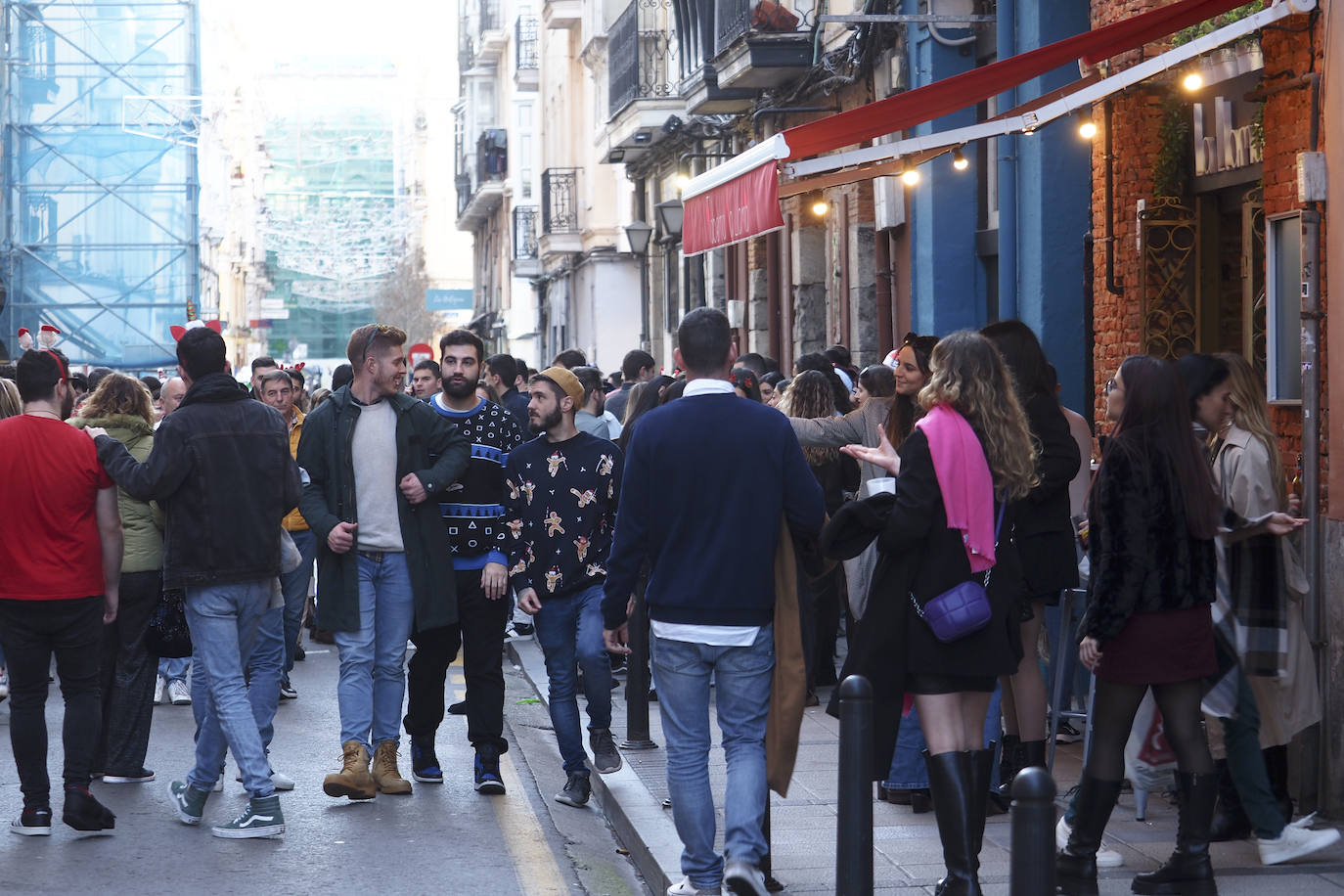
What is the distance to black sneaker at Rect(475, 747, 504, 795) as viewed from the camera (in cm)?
877

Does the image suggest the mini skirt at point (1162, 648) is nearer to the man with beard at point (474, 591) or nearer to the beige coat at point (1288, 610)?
the beige coat at point (1288, 610)

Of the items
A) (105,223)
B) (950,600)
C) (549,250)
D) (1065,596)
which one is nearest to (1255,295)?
(1065,596)

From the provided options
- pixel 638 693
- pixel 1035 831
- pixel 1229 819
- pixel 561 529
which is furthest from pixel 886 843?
pixel 1035 831

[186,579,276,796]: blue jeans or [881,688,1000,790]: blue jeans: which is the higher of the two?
[186,579,276,796]: blue jeans

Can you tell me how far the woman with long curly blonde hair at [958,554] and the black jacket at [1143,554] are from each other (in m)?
0.33

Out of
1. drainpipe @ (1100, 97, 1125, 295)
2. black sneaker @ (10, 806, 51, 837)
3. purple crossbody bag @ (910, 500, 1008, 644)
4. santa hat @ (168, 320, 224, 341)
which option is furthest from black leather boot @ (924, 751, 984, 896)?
drainpipe @ (1100, 97, 1125, 295)

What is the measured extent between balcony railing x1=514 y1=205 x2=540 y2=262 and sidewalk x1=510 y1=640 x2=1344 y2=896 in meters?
39.1

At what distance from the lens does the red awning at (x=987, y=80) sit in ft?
30.8

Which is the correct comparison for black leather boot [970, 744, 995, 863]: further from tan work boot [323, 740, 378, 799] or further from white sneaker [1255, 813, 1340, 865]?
tan work boot [323, 740, 378, 799]

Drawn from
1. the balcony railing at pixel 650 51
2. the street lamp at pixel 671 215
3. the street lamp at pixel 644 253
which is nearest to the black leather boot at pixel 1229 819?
the street lamp at pixel 671 215

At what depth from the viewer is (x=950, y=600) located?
6.08m

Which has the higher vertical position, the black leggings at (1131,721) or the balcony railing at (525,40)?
the balcony railing at (525,40)

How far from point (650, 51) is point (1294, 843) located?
80.9ft

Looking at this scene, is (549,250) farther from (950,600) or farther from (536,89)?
(950,600)
